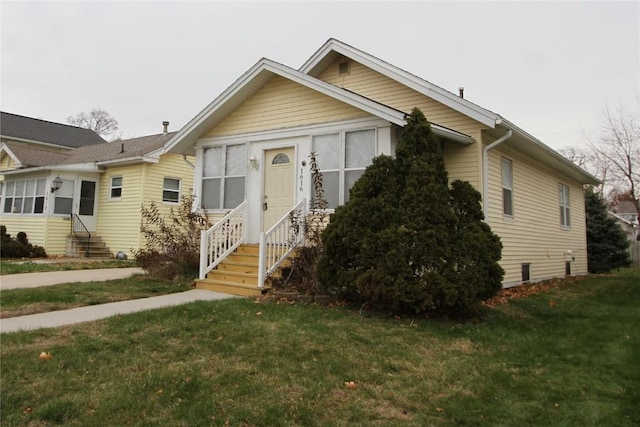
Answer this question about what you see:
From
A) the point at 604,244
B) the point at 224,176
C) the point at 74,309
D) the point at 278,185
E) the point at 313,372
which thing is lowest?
the point at 313,372

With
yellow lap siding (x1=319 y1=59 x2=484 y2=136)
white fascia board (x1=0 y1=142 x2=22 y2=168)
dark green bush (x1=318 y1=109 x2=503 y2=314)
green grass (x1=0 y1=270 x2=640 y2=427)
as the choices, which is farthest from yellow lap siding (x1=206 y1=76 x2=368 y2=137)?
white fascia board (x1=0 y1=142 x2=22 y2=168)

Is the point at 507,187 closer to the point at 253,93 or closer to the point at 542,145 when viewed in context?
the point at 542,145

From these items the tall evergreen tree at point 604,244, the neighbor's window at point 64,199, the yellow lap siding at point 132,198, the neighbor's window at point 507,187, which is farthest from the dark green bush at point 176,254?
the tall evergreen tree at point 604,244

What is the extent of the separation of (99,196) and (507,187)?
15.5m

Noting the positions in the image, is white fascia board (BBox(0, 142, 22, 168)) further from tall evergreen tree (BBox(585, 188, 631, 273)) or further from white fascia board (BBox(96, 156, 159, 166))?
tall evergreen tree (BBox(585, 188, 631, 273))

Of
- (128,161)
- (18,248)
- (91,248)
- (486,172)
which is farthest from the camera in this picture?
(91,248)

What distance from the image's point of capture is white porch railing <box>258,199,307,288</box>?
8.06 meters

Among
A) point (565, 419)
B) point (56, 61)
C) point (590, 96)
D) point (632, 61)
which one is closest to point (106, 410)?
point (565, 419)

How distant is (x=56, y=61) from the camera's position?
15781 mm

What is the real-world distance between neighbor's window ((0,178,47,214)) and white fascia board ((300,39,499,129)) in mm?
12891

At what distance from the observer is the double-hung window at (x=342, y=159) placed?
893 centimetres

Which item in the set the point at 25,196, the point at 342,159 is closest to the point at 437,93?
the point at 342,159

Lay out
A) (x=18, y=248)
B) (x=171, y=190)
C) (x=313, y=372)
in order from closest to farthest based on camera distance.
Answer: (x=313, y=372) → (x=18, y=248) → (x=171, y=190)

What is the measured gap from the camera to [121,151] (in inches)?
755
